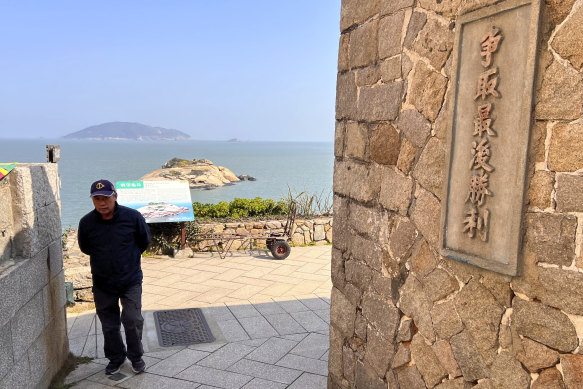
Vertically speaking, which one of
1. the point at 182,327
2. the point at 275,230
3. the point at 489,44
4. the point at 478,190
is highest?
the point at 489,44

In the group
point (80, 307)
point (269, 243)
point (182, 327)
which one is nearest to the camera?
point (182, 327)

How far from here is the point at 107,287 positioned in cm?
357

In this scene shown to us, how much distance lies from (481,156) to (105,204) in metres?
2.73

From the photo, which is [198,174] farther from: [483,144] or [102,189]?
[483,144]

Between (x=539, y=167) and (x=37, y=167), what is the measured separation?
3212 mm

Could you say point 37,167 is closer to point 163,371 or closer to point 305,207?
point 163,371

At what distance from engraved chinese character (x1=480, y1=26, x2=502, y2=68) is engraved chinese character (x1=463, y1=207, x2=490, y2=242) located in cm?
59

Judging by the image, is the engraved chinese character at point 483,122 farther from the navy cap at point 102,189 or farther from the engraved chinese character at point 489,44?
the navy cap at point 102,189

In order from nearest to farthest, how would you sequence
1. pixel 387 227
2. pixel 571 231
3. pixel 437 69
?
pixel 571 231, pixel 437 69, pixel 387 227

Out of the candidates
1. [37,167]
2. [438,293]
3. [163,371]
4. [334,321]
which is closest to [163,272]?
[163,371]

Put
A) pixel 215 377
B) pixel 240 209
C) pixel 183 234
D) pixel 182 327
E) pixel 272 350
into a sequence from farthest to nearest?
1. pixel 240 209
2. pixel 183 234
3. pixel 182 327
4. pixel 272 350
5. pixel 215 377

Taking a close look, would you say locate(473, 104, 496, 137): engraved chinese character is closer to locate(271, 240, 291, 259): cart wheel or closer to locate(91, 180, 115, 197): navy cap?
locate(91, 180, 115, 197): navy cap

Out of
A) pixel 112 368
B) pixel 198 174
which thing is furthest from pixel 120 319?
pixel 198 174

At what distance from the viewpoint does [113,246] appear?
11.4 ft
